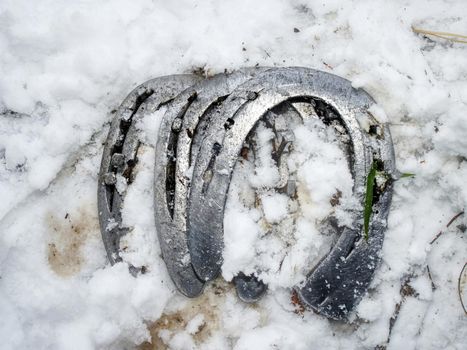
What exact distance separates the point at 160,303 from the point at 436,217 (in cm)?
102

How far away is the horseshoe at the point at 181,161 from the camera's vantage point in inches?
63.8

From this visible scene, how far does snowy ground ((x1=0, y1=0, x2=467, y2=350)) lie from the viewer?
164 centimetres

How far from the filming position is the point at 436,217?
1.68 m

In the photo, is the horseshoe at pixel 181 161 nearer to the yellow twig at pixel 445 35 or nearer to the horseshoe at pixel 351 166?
the horseshoe at pixel 351 166

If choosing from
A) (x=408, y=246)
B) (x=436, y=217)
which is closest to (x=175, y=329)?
(x=408, y=246)

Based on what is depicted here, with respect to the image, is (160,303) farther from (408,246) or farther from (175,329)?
(408,246)

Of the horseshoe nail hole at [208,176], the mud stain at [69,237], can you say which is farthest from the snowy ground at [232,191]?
the horseshoe nail hole at [208,176]

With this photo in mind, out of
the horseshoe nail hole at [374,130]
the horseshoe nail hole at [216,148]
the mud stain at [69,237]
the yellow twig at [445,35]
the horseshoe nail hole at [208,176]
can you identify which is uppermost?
the yellow twig at [445,35]

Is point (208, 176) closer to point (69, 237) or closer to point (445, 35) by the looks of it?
point (69, 237)

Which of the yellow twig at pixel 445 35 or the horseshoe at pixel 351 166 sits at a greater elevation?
the yellow twig at pixel 445 35

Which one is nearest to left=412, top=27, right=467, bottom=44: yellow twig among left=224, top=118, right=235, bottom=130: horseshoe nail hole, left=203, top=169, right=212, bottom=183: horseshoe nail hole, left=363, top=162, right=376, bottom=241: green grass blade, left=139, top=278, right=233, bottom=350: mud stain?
left=363, top=162, right=376, bottom=241: green grass blade

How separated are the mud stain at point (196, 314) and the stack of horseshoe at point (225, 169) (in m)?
0.08

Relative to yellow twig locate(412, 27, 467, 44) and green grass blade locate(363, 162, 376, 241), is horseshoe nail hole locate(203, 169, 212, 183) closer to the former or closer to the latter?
green grass blade locate(363, 162, 376, 241)

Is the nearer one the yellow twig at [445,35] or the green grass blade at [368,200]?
the green grass blade at [368,200]
